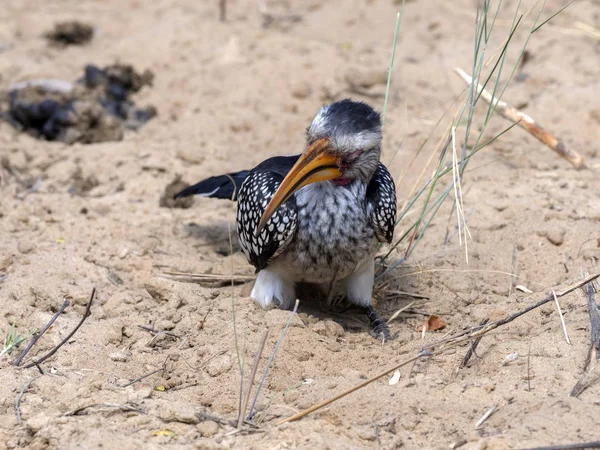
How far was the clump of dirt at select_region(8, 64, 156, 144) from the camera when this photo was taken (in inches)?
257

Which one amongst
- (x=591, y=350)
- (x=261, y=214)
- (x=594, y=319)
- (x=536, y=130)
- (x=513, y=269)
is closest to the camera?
(x=591, y=350)

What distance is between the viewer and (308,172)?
12.5 feet

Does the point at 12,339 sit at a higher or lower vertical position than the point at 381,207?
lower

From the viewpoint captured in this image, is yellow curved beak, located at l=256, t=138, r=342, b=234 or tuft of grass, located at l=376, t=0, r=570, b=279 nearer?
yellow curved beak, located at l=256, t=138, r=342, b=234

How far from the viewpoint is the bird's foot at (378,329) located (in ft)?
13.6

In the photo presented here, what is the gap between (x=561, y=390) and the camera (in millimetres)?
3066

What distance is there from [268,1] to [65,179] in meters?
4.09

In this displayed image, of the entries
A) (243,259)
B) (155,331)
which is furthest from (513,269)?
(155,331)

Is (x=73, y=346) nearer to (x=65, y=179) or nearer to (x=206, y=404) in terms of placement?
(x=206, y=404)

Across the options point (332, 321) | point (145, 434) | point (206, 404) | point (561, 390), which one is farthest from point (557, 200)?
point (145, 434)

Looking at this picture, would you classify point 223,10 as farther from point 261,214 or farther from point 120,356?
point 120,356

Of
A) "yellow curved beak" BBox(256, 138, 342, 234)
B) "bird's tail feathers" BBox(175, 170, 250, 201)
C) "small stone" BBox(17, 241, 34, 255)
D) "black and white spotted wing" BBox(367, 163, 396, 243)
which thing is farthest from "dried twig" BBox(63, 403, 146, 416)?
"bird's tail feathers" BBox(175, 170, 250, 201)

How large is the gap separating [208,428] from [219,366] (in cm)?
57

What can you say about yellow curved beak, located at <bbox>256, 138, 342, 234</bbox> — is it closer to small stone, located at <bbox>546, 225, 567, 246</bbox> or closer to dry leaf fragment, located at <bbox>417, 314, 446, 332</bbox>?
dry leaf fragment, located at <bbox>417, 314, 446, 332</bbox>
